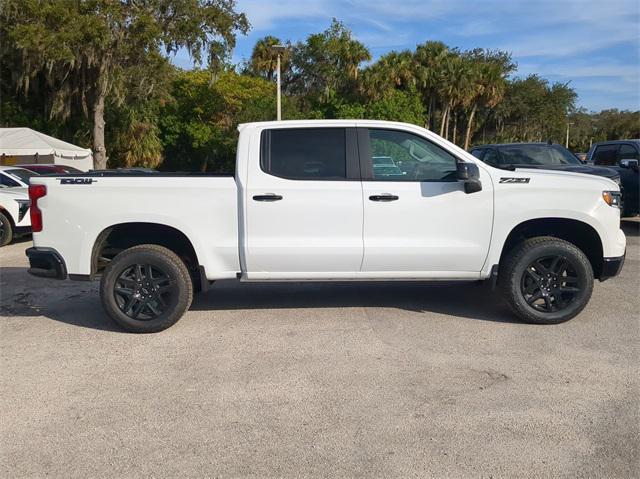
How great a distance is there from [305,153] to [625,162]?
8.35 metres

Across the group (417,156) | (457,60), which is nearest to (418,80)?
(457,60)

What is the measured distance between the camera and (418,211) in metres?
5.39

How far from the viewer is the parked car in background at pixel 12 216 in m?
11.2

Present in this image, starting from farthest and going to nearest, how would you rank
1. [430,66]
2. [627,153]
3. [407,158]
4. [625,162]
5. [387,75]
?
[430,66], [387,75], [627,153], [625,162], [407,158]

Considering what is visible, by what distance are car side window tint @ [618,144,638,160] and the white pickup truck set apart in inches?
319

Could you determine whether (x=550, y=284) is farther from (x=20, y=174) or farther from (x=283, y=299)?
(x=20, y=174)

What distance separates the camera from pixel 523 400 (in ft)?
13.0

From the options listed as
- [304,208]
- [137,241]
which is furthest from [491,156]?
[137,241]

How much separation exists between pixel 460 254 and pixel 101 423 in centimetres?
343

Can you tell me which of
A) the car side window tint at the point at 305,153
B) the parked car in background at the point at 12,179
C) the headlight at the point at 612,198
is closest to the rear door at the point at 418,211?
the car side window tint at the point at 305,153

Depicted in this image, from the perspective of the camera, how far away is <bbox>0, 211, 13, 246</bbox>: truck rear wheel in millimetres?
11255

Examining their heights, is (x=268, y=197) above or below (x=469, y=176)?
below

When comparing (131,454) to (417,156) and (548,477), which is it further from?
(417,156)

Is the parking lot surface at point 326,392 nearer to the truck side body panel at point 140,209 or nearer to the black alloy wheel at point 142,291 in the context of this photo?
the black alloy wheel at point 142,291
